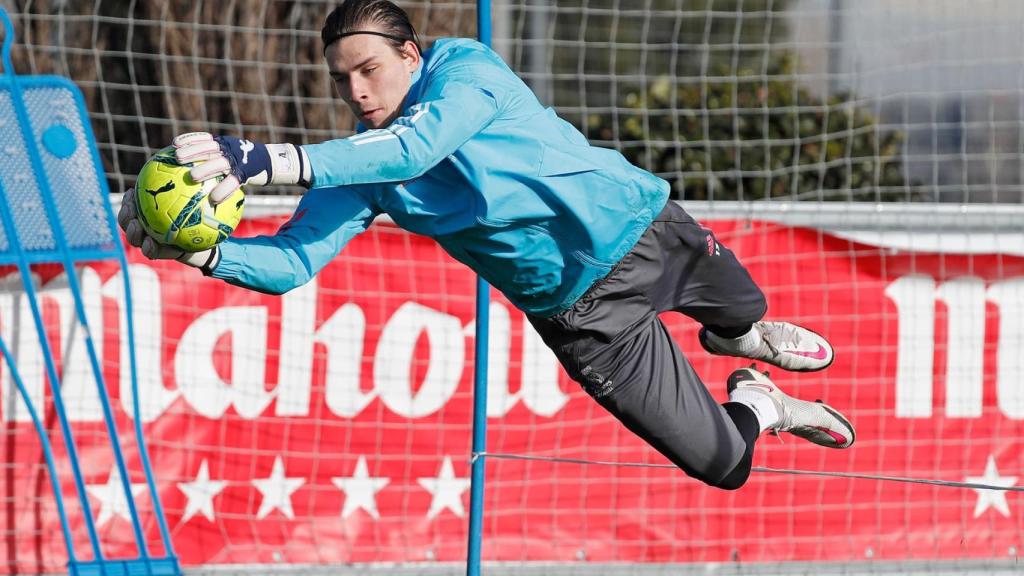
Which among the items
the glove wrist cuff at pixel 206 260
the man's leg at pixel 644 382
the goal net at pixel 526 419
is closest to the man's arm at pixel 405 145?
the glove wrist cuff at pixel 206 260

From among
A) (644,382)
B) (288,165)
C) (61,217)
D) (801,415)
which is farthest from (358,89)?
(61,217)

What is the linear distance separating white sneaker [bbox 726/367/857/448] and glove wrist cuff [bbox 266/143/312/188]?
1948mm

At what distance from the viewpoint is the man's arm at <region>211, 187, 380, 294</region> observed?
3293 mm

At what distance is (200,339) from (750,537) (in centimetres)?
265

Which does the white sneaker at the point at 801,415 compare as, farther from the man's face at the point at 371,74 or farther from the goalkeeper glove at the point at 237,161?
the goalkeeper glove at the point at 237,161

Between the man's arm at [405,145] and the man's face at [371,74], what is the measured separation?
0.21 metres

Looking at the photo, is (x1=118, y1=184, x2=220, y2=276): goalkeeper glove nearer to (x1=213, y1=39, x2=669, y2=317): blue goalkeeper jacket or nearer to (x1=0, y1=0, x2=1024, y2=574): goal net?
(x1=213, y1=39, x2=669, y2=317): blue goalkeeper jacket

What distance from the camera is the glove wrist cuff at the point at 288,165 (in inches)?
104

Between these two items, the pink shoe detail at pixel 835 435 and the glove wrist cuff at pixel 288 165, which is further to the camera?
the pink shoe detail at pixel 835 435

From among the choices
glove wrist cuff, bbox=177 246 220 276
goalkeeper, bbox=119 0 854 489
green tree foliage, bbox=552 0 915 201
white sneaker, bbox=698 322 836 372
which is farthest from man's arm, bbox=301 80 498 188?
green tree foliage, bbox=552 0 915 201

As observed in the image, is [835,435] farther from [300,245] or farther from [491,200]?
[300,245]

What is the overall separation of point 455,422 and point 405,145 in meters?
3.06

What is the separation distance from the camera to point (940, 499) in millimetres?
5883

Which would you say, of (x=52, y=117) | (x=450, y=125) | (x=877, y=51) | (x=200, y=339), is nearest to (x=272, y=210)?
(x=200, y=339)
